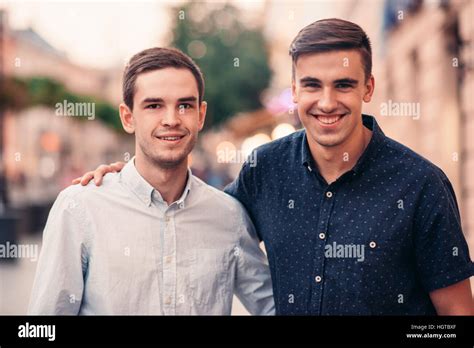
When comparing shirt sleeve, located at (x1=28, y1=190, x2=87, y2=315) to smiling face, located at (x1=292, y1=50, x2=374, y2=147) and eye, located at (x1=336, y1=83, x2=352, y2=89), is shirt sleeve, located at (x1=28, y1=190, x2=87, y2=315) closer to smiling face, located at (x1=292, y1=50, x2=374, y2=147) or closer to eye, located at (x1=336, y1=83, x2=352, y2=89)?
smiling face, located at (x1=292, y1=50, x2=374, y2=147)

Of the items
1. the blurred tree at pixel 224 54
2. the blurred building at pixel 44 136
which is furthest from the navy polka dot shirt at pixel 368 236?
the blurred tree at pixel 224 54

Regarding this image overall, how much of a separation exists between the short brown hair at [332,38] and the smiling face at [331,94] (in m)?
0.02

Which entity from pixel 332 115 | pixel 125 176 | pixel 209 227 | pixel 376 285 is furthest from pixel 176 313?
pixel 332 115

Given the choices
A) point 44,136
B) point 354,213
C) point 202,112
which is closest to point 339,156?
point 354,213

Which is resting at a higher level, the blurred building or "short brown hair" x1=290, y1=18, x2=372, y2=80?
the blurred building

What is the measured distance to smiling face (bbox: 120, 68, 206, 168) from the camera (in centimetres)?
204

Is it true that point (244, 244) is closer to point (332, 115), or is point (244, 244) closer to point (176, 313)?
point (176, 313)

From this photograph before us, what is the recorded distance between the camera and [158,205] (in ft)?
6.93

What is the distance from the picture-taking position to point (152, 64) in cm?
206

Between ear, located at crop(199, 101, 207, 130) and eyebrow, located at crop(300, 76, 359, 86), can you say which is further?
ear, located at crop(199, 101, 207, 130)

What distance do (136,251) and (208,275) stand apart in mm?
241

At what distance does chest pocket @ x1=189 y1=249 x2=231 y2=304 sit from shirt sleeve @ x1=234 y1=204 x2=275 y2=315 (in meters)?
0.08

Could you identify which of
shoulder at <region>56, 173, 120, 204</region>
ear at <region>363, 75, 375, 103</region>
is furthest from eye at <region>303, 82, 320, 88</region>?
shoulder at <region>56, 173, 120, 204</region>

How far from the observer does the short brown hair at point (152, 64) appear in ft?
6.77
